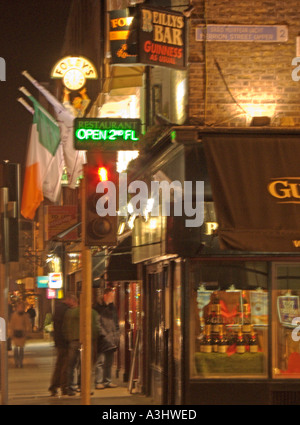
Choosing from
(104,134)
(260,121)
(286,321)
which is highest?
(104,134)

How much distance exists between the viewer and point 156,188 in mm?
15492

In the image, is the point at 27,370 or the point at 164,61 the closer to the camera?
the point at 164,61

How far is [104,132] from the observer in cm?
1452

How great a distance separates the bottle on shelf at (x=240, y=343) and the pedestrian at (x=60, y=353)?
4.65 m

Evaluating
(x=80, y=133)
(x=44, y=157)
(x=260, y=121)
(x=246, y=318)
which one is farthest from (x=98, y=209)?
(x=44, y=157)

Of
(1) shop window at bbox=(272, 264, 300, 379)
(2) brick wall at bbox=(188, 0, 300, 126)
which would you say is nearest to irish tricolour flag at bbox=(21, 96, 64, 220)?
(2) brick wall at bbox=(188, 0, 300, 126)

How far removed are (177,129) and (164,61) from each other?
1.13 meters

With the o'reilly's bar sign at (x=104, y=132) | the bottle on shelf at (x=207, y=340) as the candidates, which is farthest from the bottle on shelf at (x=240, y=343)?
the o'reilly's bar sign at (x=104, y=132)

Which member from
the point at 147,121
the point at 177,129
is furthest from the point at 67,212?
the point at 177,129

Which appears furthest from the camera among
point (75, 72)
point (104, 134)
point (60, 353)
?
point (75, 72)

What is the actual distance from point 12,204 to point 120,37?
4.19m

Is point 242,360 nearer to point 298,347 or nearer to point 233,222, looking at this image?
point 298,347

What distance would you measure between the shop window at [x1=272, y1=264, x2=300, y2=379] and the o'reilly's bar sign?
11.8 ft

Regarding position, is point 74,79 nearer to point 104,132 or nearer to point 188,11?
point 104,132
